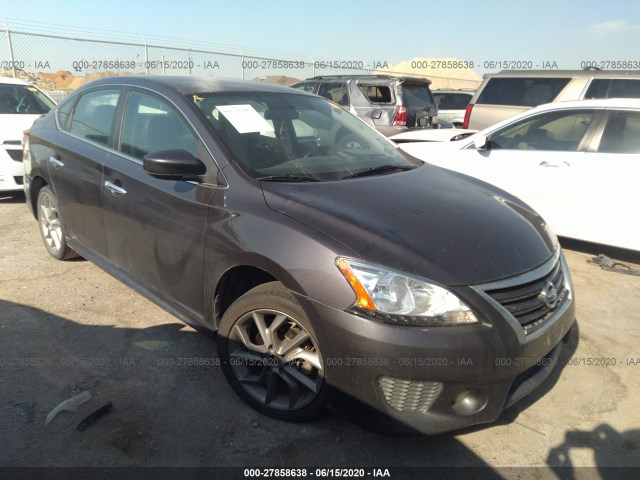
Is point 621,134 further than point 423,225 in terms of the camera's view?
Yes

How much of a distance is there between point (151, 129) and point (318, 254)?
5.48 ft

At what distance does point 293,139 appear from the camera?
3.12 m

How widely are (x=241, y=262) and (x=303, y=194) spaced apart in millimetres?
460

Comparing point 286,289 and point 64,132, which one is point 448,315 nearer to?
point 286,289

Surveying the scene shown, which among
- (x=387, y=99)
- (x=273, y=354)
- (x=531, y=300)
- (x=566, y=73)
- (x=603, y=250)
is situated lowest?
(x=603, y=250)

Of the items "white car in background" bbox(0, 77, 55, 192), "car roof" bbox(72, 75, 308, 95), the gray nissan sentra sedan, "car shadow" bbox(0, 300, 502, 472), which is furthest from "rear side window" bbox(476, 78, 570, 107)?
"car shadow" bbox(0, 300, 502, 472)

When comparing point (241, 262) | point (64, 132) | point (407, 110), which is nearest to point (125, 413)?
point (241, 262)

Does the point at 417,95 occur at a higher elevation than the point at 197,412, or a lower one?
higher

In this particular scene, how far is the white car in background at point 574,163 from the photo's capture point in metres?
4.63

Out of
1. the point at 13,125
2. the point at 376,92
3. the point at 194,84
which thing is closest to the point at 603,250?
the point at 194,84

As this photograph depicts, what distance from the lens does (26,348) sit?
122 inches

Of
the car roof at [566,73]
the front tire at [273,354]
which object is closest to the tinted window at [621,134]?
the car roof at [566,73]

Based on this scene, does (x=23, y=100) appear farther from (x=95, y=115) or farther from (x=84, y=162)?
(x=84, y=162)

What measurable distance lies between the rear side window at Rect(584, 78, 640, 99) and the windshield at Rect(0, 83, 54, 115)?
8.49m
